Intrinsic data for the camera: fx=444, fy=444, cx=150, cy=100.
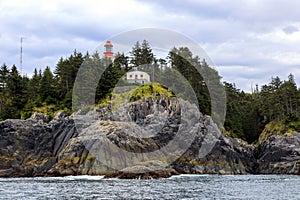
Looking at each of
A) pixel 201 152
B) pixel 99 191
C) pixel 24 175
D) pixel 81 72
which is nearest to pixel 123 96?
pixel 81 72

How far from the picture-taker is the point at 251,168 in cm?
10319

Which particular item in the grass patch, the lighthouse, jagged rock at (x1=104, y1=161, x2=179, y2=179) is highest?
the lighthouse

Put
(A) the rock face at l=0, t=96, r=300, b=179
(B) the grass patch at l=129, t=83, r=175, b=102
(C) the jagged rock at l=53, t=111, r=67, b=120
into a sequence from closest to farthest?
(A) the rock face at l=0, t=96, r=300, b=179 → (C) the jagged rock at l=53, t=111, r=67, b=120 → (B) the grass patch at l=129, t=83, r=175, b=102

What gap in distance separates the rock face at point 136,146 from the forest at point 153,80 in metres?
10.4

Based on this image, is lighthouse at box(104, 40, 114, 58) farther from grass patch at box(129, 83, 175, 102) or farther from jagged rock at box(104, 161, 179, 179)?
jagged rock at box(104, 161, 179, 179)

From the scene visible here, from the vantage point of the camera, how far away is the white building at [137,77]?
402ft

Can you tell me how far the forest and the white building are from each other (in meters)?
2.01

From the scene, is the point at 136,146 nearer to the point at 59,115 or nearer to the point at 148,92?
the point at 148,92

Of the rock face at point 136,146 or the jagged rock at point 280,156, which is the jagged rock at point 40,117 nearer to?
the rock face at point 136,146

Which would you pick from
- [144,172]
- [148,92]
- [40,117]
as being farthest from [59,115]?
[144,172]

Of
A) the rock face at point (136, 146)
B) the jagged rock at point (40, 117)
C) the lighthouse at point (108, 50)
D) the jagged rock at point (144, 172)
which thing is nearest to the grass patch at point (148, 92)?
the rock face at point (136, 146)

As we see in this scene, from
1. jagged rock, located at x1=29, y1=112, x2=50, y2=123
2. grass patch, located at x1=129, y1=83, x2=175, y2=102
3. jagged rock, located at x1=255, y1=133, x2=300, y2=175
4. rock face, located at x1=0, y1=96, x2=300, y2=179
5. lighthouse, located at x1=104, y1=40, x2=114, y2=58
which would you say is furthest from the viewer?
lighthouse, located at x1=104, y1=40, x2=114, y2=58

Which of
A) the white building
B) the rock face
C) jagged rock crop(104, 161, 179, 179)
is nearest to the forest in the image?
the white building

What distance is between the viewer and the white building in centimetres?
12244
